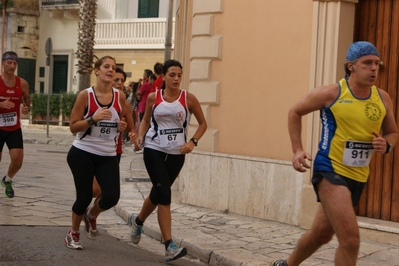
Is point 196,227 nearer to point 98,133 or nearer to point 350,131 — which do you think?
point 98,133

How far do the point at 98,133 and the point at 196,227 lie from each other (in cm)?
218

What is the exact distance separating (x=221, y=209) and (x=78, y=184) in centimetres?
343

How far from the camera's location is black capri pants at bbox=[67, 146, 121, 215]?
26.9 feet

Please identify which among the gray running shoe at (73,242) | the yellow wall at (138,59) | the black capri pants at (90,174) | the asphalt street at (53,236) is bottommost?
the asphalt street at (53,236)

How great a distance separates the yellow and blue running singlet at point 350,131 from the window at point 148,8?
3021 centimetres

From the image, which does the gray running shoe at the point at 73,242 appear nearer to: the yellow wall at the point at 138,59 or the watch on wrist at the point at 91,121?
the watch on wrist at the point at 91,121

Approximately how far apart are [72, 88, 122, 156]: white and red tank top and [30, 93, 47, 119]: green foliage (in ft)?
75.0

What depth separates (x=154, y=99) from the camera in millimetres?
8500

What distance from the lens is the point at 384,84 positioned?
9.80 metres

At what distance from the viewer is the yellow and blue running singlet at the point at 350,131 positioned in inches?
240

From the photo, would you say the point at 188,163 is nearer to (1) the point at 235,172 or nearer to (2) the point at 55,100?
(1) the point at 235,172

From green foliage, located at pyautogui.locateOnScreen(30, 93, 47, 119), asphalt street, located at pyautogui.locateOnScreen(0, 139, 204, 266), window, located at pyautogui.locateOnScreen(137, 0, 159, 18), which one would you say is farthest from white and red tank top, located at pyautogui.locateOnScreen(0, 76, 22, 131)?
window, located at pyautogui.locateOnScreen(137, 0, 159, 18)

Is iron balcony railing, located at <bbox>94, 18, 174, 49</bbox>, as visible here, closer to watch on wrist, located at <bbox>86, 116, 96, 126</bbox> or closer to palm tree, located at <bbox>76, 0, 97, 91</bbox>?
palm tree, located at <bbox>76, 0, 97, 91</bbox>

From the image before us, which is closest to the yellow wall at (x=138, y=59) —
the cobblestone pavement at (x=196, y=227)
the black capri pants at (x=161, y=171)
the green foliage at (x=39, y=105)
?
the green foliage at (x=39, y=105)
